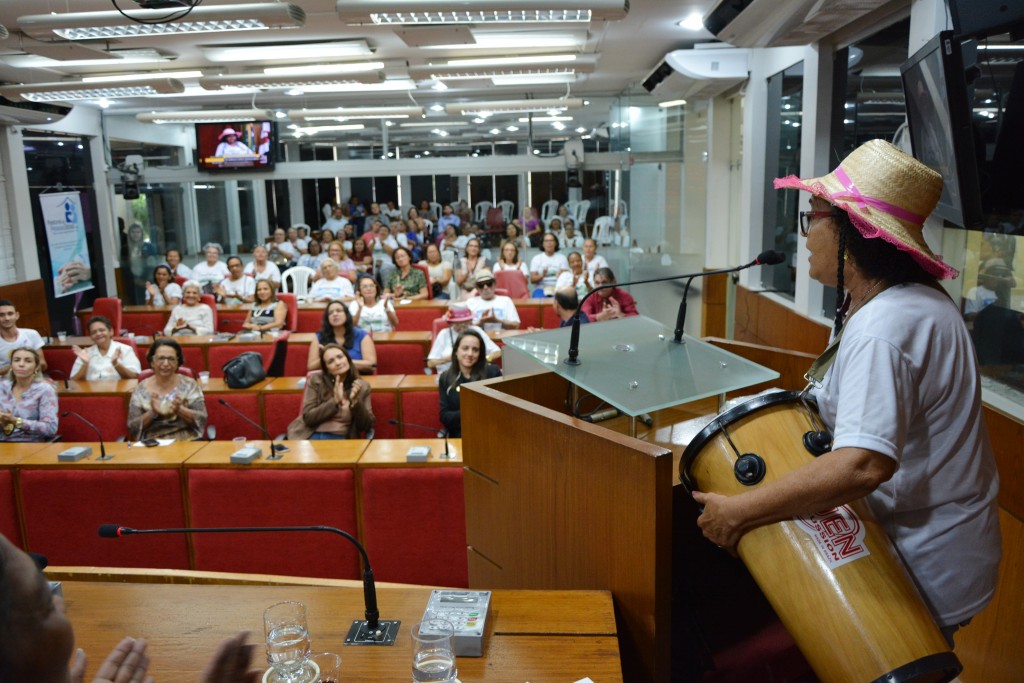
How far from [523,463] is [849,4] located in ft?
9.55

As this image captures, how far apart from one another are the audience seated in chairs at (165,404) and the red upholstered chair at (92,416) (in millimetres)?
277

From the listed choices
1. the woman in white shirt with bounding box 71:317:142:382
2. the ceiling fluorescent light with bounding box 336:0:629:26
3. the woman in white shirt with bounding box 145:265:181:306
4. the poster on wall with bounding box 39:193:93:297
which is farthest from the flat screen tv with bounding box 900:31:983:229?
the poster on wall with bounding box 39:193:93:297

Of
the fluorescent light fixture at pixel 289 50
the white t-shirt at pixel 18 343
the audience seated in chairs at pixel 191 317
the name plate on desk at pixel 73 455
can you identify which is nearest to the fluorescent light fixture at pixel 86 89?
the fluorescent light fixture at pixel 289 50

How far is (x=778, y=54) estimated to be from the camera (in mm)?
5977

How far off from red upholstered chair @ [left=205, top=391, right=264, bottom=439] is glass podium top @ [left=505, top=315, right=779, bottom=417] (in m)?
3.07

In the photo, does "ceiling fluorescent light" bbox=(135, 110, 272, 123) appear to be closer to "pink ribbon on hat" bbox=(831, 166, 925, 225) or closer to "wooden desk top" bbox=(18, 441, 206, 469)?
"wooden desk top" bbox=(18, 441, 206, 469)

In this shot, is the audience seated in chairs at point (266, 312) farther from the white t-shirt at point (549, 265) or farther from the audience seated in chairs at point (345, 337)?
the white t-shirt at point (549, 265)

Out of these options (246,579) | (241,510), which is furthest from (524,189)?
(246,579)

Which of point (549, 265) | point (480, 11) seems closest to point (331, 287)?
point (549, 265)

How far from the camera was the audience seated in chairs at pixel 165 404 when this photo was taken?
179 inches

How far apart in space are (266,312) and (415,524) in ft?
15.9

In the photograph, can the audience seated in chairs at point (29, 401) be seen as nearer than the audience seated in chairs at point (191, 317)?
Yes

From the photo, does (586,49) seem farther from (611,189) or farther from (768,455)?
(768,455)

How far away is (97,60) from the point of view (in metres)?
6.49
